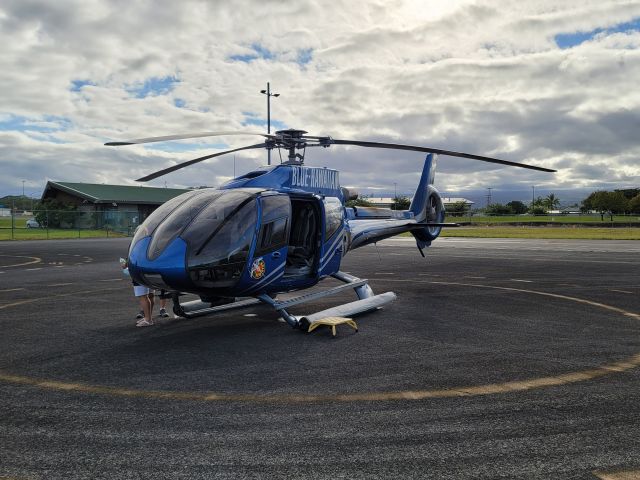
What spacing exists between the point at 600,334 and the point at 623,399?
371 cm

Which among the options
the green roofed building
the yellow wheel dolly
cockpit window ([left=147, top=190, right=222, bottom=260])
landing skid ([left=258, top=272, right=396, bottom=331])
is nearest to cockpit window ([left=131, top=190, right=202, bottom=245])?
cockpit window ([left=147, top=190, right=222, bottom=260])

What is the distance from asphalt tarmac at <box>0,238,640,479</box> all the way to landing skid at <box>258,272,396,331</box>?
0.84 ft

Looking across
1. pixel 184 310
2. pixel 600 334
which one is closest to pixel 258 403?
pixel 184 310

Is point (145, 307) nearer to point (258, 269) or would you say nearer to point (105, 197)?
point (258, 269)

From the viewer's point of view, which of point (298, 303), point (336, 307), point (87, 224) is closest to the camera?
point (298, 303)

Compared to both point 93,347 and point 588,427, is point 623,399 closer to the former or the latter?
point 588,427

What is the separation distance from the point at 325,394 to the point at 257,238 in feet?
12.6

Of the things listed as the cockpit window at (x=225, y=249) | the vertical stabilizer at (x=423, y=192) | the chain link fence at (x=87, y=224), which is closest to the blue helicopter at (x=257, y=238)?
the cockpit window at (x=225, y=249)

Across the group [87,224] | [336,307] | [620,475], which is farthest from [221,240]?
[87,224]

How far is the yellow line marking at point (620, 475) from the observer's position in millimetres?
4121

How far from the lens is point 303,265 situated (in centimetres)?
1123

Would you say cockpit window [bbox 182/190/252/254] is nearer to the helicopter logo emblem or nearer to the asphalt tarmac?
the helicopter logo emblem

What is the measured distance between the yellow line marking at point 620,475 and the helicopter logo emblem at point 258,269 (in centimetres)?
624

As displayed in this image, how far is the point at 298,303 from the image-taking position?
10.5m
